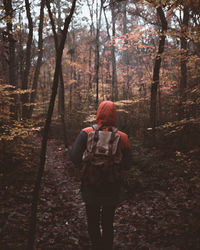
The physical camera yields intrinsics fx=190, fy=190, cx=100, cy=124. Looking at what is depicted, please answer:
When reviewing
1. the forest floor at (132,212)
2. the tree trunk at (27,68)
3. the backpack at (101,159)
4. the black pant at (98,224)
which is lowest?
the forest floor at (132,212)

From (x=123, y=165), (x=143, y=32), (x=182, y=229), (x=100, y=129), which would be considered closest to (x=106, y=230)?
(x=123, y=165)

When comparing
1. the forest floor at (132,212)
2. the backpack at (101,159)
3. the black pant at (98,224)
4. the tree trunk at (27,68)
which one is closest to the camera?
the backpack at (101,159)

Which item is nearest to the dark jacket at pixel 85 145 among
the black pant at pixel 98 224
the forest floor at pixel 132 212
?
the black pant at pixel 98 224

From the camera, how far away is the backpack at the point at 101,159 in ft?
7.49

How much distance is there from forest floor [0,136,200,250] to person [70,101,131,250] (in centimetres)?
133

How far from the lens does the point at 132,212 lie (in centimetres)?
483

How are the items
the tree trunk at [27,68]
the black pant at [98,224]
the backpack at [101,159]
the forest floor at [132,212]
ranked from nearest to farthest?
the backpack at [101,159] → the black pant at [98,224] → the forest floor at [132,212] → the tree trunk at [27,68]

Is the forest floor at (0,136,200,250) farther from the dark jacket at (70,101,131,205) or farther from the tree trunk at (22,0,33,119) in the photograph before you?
the tree trunk at (22,0,33,119)

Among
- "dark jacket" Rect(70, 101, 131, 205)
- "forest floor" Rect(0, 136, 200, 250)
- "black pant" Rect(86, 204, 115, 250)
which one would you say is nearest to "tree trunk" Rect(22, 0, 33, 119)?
"forest floor" Rect(0, 136, 200, 250)

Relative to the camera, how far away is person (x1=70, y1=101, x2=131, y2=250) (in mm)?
2383

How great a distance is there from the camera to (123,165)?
102 inches

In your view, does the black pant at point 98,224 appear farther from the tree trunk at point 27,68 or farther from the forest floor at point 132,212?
the tree trunk at point 27,68

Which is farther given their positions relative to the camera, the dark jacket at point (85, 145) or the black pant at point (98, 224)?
the black pant at point (98, 224)

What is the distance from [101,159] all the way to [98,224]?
37.6 inches
